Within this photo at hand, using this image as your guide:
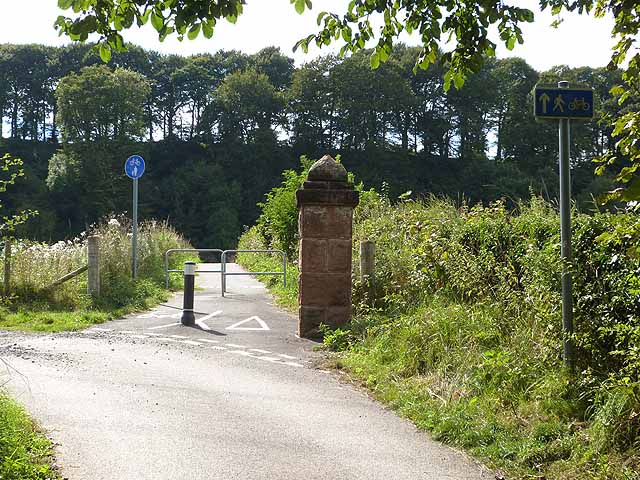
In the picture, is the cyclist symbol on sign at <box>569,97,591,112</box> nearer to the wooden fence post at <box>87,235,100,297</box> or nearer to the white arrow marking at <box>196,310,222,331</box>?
the white arrow marking at <box>196,310,222,331</box>

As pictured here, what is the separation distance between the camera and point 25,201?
5841 cm

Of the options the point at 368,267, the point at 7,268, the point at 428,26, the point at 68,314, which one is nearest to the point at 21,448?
the point at 428,26

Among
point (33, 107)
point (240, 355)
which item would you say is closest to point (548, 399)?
point (240, 355)

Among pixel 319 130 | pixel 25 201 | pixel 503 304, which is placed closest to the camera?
pixel 503 304

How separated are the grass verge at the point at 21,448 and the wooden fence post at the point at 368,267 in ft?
21.3

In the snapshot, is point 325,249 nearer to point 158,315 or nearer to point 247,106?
point 158,315

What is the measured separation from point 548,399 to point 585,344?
0.53m

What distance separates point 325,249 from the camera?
32.8 ft

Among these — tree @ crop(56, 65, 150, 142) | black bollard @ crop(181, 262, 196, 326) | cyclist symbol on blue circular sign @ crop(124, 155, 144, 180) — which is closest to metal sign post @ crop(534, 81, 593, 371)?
black bollard @ crop(181, 262, 196, 326)

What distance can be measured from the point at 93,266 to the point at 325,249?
214 inches

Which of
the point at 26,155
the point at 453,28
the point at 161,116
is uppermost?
the point at 161,116

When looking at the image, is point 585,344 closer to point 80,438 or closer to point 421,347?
point 421,347

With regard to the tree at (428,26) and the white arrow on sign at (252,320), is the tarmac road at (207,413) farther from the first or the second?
the tree at (428,26)

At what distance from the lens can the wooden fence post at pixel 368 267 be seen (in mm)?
10984
